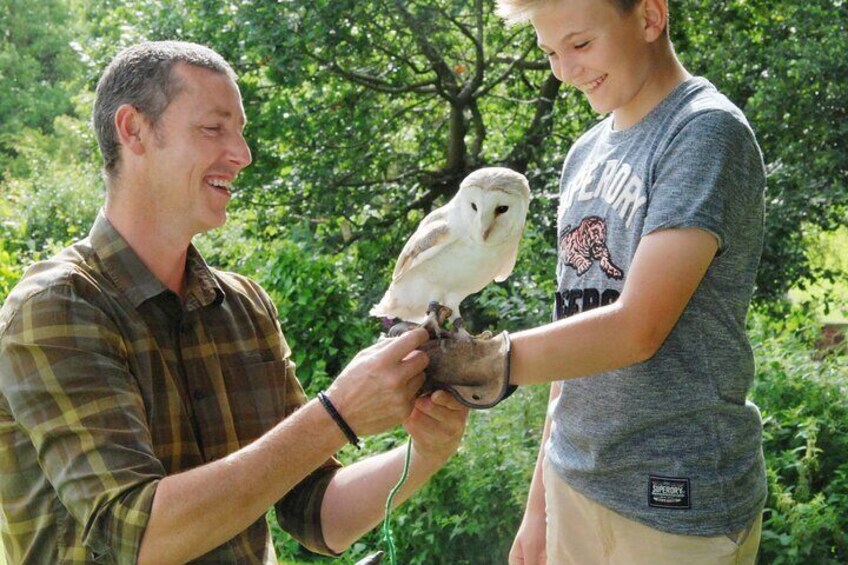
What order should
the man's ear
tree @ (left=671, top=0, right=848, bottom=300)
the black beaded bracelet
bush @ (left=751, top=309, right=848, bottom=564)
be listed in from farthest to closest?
tree @ (left=671, top=0, right=848, bottom=300) < bush @ (left=751, top=309, right=848, bottom=564) < the man's ear < the black beaded bracelet

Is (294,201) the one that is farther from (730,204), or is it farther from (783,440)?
(730,204)

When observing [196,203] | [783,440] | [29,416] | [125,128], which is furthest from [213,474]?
[783,440]

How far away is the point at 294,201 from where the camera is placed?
6281 mm

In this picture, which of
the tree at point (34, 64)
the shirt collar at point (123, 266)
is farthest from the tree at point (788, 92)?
the tree at point (34, 64)

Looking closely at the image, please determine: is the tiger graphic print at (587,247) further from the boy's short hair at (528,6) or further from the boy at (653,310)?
the boy's short hair at (528,6)

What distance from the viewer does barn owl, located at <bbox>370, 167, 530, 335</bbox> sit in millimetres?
1866

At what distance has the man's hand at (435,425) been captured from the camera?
2002 mm

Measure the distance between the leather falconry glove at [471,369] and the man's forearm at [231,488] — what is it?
22 centimetres

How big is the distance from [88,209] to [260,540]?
10481mm

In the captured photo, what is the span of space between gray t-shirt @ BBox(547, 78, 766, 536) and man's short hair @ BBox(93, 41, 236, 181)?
88 centimetres

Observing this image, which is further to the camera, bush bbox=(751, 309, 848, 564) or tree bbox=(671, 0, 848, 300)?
tree bbox=(671, 0, 848, 300)

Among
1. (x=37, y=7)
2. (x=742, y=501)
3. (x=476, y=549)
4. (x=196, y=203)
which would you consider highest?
(x=37, y=7)

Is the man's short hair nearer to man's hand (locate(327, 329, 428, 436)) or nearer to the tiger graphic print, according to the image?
man's hand (locate(327, 329, 428, 436))

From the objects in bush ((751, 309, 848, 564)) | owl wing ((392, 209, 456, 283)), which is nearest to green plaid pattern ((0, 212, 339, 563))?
owl wing ((392, 209, 456, 283))
